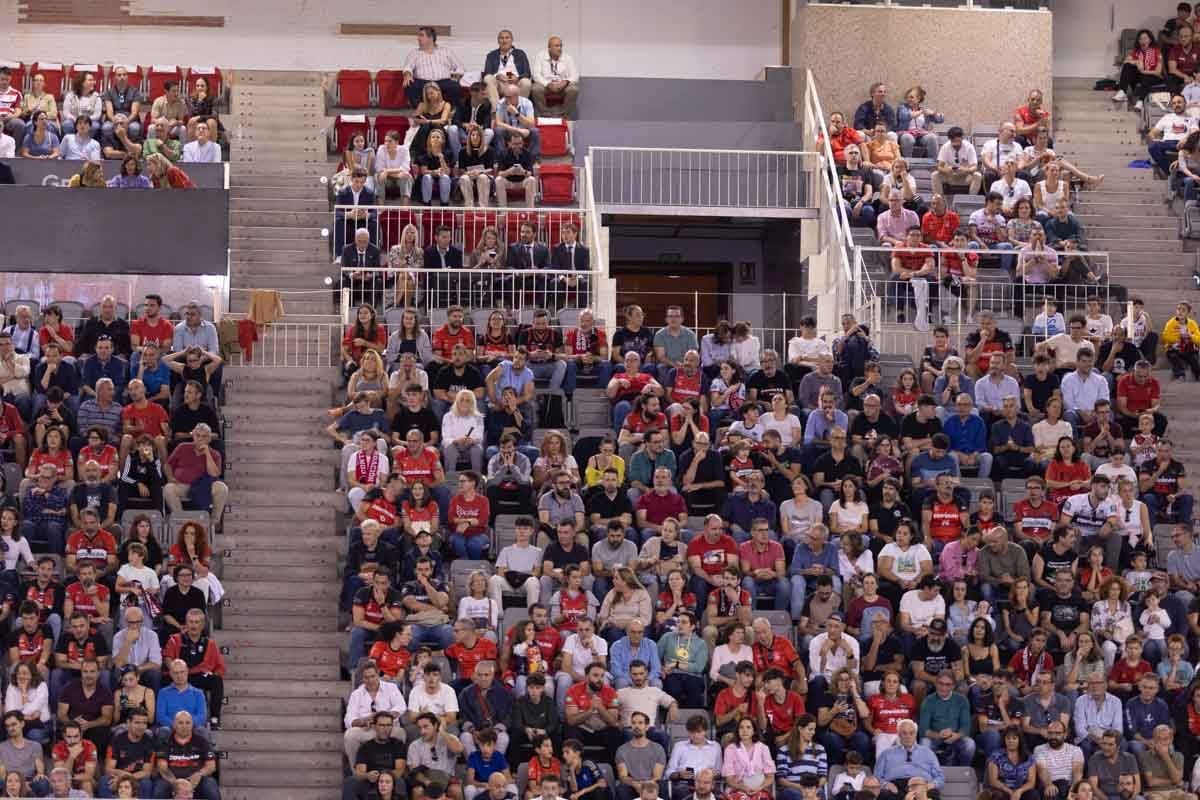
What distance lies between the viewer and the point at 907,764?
18875mm

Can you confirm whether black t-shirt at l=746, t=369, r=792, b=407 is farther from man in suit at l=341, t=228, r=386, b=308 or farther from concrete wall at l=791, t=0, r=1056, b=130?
concrete wall at l=791, t=0, r=1056, b=130

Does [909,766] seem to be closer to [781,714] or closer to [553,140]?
[781,714]

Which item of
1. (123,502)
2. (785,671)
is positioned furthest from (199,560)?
(785,671)

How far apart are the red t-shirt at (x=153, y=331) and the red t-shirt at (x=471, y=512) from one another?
11.8 feet

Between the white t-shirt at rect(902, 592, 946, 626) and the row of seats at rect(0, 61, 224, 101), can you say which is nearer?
the white t-shirt at rect(902, 592, 946, 626)

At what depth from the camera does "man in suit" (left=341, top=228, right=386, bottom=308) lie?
80.9 feet

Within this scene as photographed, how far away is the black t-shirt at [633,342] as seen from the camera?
76.4 feet

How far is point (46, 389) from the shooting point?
2170cm

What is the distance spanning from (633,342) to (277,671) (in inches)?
192

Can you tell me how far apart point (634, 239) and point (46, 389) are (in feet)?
29.7

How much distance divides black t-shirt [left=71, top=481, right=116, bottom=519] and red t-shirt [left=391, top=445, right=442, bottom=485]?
2.29 metres

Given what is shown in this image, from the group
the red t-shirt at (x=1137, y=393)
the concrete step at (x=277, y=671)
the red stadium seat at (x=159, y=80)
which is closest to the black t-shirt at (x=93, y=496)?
the concrete step at (x=277, y=671)

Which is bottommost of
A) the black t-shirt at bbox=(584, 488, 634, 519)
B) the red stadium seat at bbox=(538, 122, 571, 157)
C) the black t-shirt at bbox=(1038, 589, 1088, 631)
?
the black t-shirt at bbox=(1038, 589, 1088, 631)

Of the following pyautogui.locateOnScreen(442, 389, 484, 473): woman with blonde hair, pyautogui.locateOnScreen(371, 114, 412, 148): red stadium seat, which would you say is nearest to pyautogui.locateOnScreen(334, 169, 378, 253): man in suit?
pyautogui.locateOnScreen(371, 114, 412, 148): red stadium seat
